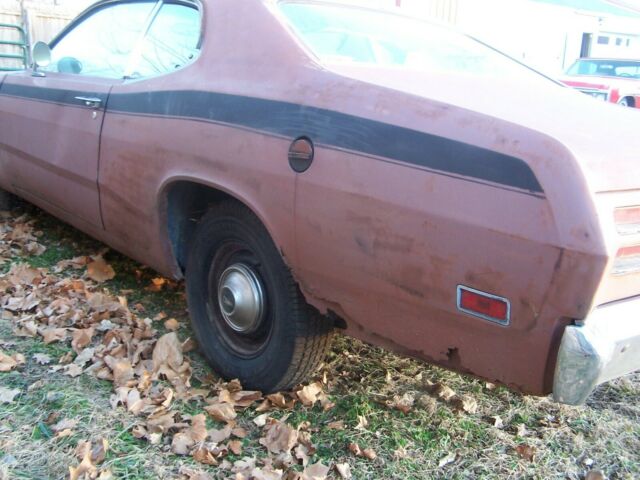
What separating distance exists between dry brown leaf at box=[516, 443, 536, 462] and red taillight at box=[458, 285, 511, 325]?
0.87m

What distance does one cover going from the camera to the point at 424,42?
306cm

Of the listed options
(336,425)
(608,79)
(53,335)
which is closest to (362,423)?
(336,425)

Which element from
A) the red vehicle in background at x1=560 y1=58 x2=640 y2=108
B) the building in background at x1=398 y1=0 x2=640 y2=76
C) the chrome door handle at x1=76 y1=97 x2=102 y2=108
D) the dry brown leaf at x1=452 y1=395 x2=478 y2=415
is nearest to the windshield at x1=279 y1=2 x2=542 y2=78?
the chrome door handle at x1=76 y1=97 x2=102 y2=108

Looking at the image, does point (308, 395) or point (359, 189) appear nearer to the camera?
point (359, 189)

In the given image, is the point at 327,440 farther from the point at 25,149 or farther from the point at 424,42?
the point at 25,149

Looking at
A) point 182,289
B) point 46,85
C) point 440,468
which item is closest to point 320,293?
point 440,468

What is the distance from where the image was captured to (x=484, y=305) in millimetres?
1935

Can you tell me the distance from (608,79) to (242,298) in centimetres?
1262

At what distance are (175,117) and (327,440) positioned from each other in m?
1.48

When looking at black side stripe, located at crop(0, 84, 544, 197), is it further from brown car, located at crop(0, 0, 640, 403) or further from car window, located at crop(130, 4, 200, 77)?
car window, located at crop(130, 4, 200, 77)

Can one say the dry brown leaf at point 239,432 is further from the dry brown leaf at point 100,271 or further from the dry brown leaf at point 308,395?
the dry brown leaf at point 100,271

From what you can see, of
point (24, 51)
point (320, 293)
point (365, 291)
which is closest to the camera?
point (365, 291)

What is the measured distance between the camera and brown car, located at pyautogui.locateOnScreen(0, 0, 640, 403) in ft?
6.01

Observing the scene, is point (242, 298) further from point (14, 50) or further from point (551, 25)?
point (551, 25)
